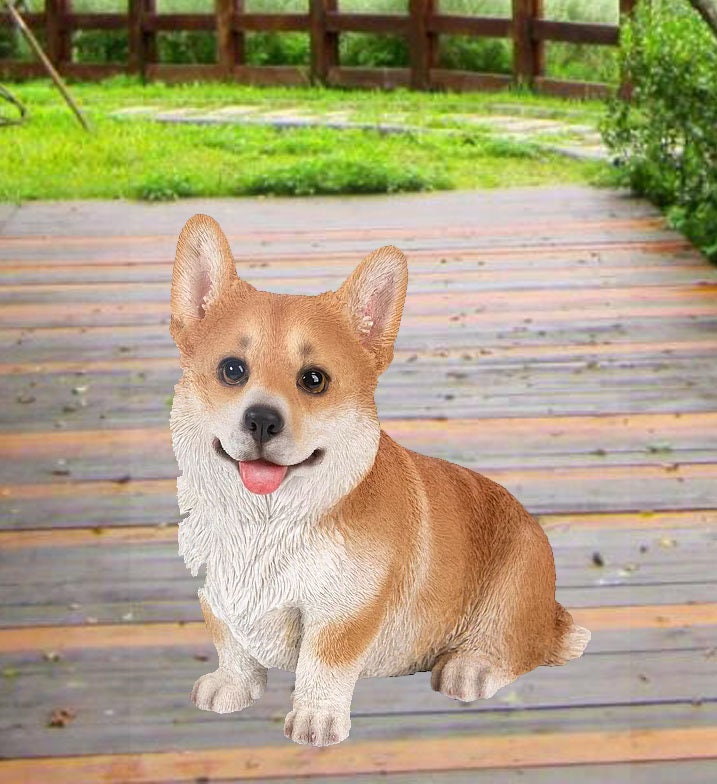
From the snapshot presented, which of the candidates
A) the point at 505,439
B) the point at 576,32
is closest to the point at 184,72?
the point at 576,32

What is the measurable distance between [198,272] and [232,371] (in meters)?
0.18

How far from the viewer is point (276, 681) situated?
99.2 inches

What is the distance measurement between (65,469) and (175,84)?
37.9ft

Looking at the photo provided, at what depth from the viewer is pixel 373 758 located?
7.72 feet

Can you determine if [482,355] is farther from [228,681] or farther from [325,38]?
[325,38]

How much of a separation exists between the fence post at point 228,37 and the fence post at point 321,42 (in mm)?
898

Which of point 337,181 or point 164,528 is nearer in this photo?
point 164,528

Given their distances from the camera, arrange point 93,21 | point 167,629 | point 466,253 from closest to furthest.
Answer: point 167,629
point 466,253
point 93,21

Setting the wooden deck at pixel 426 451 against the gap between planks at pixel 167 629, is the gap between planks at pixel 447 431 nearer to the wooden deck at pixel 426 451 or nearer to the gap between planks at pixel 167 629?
the wooden deck at pixel 426 451

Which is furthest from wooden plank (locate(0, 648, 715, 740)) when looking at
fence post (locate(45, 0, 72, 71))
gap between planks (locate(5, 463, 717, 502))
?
fence post (locate(45, 0, 72, 71))

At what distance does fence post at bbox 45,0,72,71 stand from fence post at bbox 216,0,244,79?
6.49 feet

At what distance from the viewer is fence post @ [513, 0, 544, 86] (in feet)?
Answer: 42.2

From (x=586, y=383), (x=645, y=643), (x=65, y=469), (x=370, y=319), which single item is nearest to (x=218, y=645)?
(x=370, y=319)

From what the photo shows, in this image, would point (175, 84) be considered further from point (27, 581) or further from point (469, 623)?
point (469, 623)
